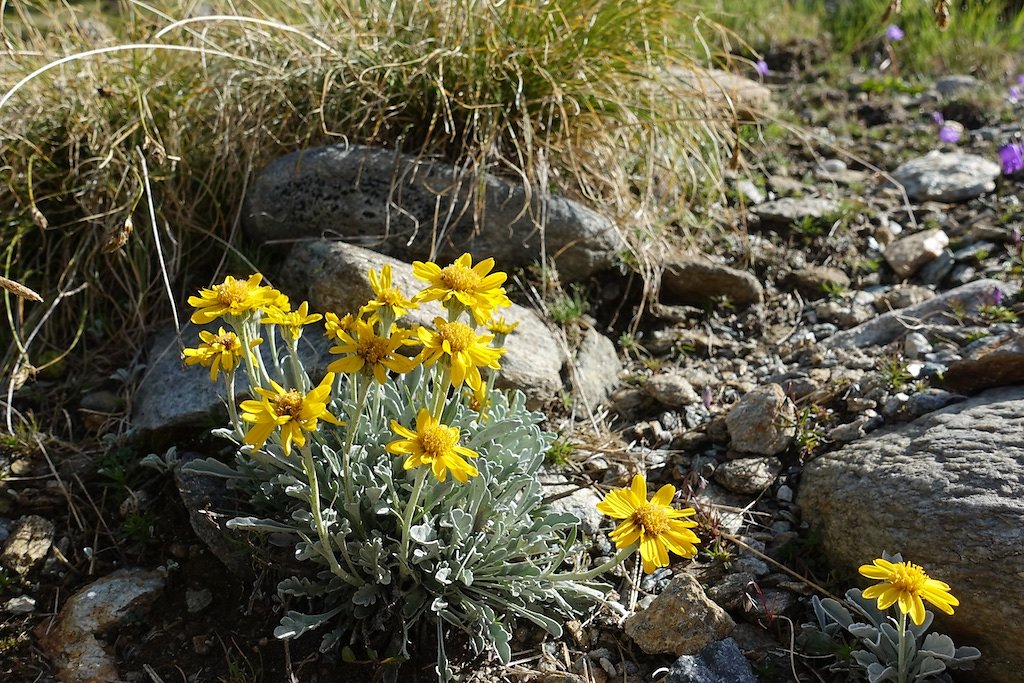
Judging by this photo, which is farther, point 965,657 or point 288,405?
point 965,657

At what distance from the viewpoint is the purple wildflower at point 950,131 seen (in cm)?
433

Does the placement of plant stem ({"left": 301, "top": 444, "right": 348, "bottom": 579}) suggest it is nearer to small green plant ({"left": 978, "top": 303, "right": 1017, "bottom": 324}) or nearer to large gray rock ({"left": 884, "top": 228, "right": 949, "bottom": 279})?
small green plant ({"left": 978, "top": 303, "right": 1017, "bottom": 324})

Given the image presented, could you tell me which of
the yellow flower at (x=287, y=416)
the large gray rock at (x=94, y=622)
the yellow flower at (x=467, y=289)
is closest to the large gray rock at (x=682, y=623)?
the yellow flower at (x=467, y=289)

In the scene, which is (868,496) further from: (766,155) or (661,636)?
(766,155)

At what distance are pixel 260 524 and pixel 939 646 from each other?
5.27 ft

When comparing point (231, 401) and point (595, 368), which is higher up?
point (231, 401)

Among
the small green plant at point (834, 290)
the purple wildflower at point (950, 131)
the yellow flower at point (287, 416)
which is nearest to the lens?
the yellow flower at point (287, 416)

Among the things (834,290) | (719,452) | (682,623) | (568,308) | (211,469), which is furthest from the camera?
(834,290)

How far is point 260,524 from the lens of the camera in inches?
86.7

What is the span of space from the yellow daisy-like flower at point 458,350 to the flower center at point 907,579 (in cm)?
95

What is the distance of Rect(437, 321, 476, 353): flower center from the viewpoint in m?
1.78

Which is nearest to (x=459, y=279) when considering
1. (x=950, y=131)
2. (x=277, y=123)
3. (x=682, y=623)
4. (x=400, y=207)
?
(x=682, y=623)

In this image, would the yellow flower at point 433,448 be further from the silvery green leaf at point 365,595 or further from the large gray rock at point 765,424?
the large gray rock at point 765,424

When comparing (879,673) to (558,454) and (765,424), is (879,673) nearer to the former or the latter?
(765,424)
